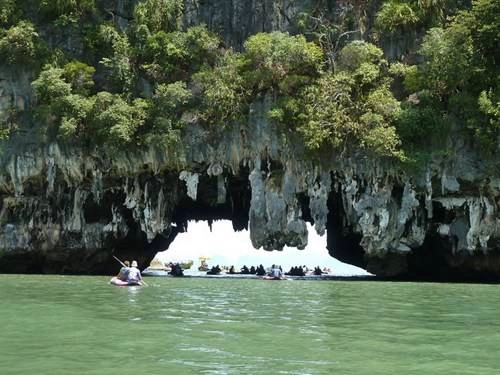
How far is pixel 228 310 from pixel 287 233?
13899 millimetres

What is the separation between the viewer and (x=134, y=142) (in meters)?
26.9

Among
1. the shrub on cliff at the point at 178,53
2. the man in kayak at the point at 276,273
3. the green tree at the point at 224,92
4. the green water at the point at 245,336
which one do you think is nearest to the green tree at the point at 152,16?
the shrub on cliff at the point at 178,53

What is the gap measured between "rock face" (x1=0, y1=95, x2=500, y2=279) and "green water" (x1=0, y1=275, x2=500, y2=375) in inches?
410

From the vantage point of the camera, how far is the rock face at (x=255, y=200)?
25.4m

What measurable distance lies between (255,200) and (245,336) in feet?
57.6

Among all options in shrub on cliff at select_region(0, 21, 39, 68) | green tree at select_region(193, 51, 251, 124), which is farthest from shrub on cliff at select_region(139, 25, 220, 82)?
shrub on cliff at select_region(0, 21, 39, 68)

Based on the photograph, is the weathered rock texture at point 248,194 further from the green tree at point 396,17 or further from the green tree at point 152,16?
the green tree at point 152,16

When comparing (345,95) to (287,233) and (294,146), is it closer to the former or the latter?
(294,146)

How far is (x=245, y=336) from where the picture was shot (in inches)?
365

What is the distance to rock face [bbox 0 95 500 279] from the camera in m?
25.4

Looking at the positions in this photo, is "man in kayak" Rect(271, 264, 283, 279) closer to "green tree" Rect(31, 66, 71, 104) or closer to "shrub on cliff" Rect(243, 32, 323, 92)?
"shrub on cliff" Rect(243, 32, 323, 92)

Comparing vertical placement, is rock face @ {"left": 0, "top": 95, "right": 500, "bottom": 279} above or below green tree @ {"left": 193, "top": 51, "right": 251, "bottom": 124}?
below

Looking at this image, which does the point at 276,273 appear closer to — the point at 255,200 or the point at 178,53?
the point at 255,200

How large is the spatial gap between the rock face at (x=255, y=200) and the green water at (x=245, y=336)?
10.4 metres
